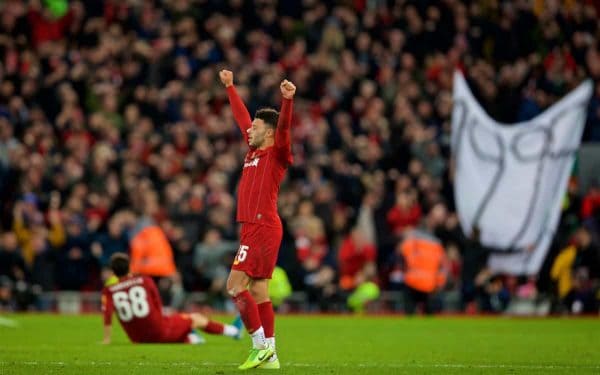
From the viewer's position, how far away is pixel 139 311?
607 inches

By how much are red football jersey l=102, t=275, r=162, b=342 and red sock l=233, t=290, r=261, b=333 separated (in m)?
3.93

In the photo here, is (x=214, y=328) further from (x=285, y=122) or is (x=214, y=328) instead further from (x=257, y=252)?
(x=285, y=122)

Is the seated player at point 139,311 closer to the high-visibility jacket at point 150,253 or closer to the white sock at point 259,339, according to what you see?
the white sock at point 259,339

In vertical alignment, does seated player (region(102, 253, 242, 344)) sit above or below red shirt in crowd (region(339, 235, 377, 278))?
above

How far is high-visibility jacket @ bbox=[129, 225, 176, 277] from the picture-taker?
21.9 metres

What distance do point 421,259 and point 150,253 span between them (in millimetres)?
4713

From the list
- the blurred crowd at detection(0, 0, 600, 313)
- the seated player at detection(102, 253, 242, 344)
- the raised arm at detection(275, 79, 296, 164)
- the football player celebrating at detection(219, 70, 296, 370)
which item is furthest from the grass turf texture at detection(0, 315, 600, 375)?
the blurred crowd at detection(0, 0, 600, 313)

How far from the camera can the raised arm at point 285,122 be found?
36.5ft

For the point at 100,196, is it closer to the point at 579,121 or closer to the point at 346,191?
the point at 346,191

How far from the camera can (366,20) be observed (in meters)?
29.2

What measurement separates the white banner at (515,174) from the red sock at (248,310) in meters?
11.9

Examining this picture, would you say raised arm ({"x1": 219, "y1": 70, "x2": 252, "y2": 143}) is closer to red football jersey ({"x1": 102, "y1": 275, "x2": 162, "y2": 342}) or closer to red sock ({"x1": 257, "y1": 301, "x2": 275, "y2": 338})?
red sock ({"x1": 257, "y1": 301, "x2": 275, "y2": 338})

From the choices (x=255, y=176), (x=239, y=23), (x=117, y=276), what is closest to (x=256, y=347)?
(x=255, y=176)

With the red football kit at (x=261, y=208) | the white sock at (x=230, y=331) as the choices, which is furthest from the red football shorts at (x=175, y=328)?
the red football kit at (x=261, y=208)
